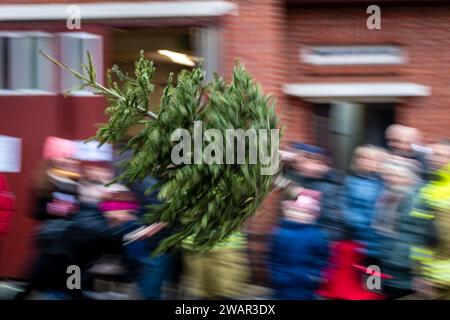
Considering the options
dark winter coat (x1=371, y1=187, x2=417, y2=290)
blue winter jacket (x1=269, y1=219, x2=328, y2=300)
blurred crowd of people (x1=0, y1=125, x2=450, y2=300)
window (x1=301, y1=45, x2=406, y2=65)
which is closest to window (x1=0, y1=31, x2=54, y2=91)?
blurred crowd of people (x1=0, y1=125, x2=450, y2=300)

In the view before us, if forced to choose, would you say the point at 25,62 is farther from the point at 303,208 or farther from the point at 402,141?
the point at 402,141

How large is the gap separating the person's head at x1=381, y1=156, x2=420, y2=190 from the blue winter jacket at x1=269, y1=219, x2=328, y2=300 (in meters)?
0.75

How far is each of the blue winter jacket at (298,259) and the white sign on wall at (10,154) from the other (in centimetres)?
320

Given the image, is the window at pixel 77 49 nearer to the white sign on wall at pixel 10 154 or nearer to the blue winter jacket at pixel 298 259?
the white sign on wall at pixel 10 154

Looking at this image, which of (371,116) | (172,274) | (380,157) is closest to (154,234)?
(172,274)

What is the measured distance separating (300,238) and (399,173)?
3.32 ft

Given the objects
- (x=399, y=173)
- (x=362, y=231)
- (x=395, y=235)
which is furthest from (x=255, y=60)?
(x=395, y=235)

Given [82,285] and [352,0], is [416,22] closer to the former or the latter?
[352,0]

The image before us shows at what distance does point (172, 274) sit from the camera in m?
7.24

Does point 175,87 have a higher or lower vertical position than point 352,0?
lower

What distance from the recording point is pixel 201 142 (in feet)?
14.2

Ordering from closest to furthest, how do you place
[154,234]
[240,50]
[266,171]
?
[266,171], [154,234], [240,50]

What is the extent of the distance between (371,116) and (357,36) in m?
0.89

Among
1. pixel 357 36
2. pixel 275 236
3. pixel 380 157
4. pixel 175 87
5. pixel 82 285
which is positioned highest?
pixel 357 36
